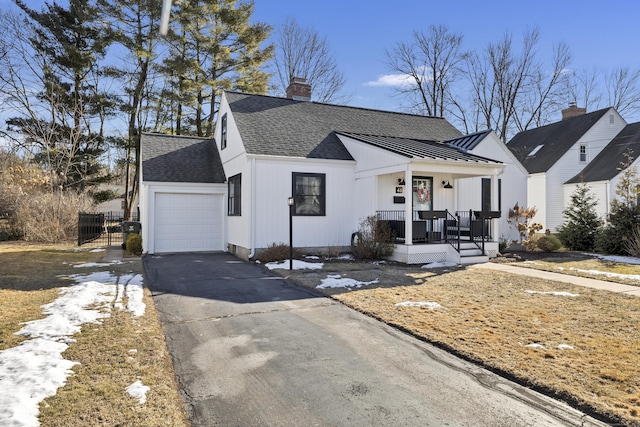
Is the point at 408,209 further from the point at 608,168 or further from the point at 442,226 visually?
the point at 608,168

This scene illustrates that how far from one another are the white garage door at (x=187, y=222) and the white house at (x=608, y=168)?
1705cm

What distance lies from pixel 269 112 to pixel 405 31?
20.2 m

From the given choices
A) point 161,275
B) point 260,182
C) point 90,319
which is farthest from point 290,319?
point 260,182

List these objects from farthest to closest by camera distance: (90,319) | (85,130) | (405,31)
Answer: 1. (405,31)
2. (85,130)
3. (90,319)

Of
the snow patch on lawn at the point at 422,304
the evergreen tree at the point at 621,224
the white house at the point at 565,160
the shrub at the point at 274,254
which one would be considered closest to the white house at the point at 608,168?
the white house at the point at 565,160

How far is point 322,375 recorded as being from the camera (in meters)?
3.94

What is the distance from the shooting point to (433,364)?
4227 mm

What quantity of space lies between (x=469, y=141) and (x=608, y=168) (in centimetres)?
1118

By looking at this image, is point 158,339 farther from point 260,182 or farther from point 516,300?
point 260,182

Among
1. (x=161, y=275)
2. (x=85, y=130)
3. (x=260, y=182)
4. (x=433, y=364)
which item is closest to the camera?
(x=433, y=364)

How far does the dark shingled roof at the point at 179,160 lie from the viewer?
1410 cm

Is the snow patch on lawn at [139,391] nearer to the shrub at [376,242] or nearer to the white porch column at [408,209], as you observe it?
the white porch column at [408,209]

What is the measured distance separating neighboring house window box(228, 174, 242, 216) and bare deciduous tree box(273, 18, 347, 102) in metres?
17.2

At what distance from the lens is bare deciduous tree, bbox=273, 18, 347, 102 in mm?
29688
